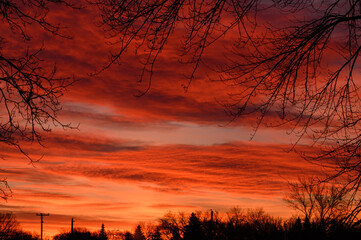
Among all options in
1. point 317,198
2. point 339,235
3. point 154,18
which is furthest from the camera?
point 317,198

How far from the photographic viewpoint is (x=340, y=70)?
802cm

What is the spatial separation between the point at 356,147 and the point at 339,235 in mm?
1515

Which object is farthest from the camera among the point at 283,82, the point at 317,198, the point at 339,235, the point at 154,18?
the point at 317,198

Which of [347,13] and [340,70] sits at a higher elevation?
[347,13]

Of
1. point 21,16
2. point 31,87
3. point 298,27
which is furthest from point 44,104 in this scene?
point 298,27

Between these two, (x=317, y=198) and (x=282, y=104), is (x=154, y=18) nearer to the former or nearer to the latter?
(x=282, y=104)

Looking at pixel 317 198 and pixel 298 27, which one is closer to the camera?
pixel 298 27

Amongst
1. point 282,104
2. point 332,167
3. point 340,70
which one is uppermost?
point 340,70

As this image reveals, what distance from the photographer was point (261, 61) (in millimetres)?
7641

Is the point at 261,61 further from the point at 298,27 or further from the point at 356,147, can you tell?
the point at 356,147

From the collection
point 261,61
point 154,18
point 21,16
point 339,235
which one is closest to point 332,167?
point 339,235

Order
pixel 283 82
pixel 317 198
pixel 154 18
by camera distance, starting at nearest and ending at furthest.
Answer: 1. pixel 154 18
2. pixel 283 82
3. pixel 317 198

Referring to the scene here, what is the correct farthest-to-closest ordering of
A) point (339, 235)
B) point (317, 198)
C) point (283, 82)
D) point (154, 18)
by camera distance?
point (317, 198)
point (283, 82)
point (339, 235)
point (154, 18)

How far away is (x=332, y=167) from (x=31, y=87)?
5.02 metres
